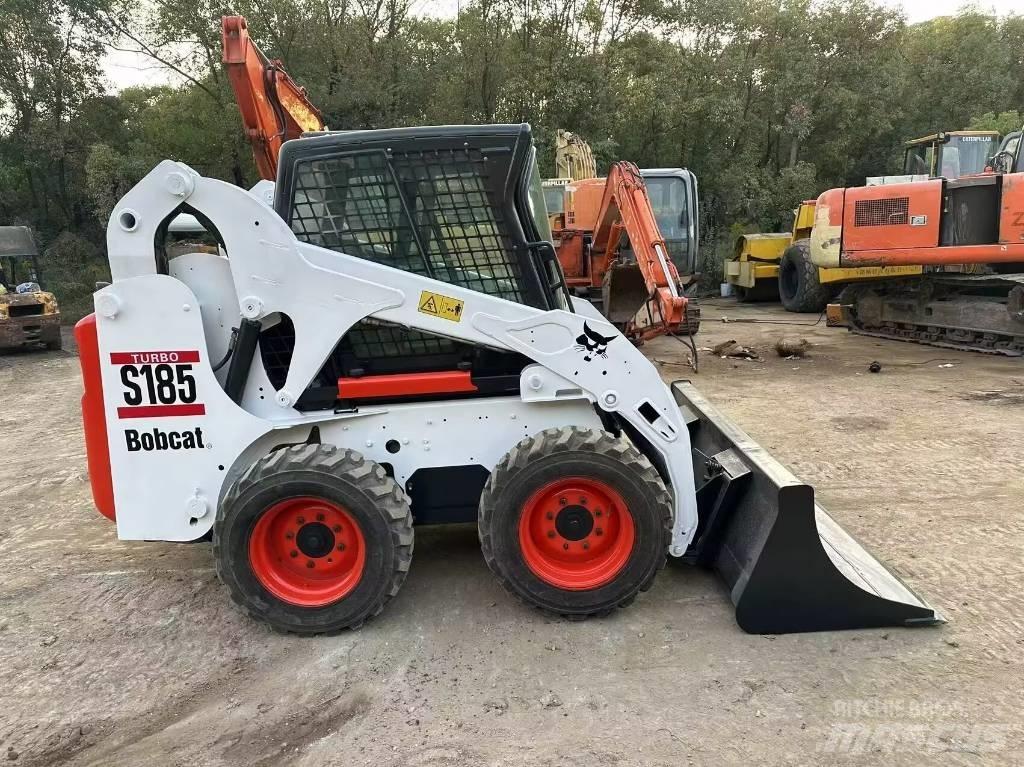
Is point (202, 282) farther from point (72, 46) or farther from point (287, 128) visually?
point (72, 46)

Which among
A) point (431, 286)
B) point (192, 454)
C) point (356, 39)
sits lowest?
point (192, 454)

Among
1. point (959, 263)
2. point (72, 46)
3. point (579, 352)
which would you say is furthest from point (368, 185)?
point (72, 46)

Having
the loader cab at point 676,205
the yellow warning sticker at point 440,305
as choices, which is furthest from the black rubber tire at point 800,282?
the yellow warning sticker at point 440,305

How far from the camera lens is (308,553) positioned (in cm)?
328

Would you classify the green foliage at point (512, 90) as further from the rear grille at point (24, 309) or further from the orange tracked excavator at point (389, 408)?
Result: the orange tracked excavator at point (389, 408)

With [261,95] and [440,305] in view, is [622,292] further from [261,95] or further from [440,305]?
[440,305]

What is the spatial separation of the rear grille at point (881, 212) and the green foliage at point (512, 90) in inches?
423

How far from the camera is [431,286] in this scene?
316 cm

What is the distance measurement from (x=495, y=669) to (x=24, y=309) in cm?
1243

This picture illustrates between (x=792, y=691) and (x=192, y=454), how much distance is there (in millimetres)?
2631

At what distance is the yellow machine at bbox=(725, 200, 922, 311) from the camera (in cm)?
1123

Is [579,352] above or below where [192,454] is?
above

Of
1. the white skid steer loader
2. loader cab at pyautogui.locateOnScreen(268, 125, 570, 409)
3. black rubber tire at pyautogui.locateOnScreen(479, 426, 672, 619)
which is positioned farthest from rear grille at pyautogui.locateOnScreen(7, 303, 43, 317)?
black rubber tire at pyautogui.locateOnScreen(479, 426, 672, 619)

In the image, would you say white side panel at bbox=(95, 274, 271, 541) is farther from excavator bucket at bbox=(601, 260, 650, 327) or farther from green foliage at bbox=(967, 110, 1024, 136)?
green foliage at bbox=(967, 110, 1024, 136)
